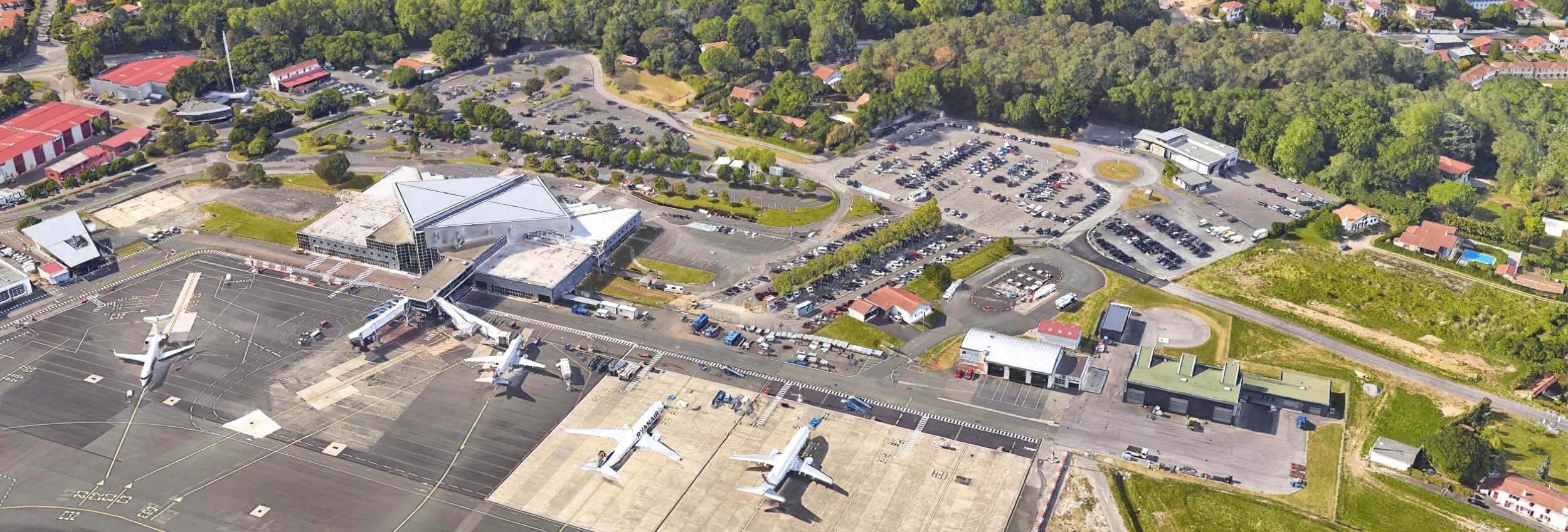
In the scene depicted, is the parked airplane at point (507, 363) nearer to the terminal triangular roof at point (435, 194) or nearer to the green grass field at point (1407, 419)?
the terminal triangular roof at point (435, 194)

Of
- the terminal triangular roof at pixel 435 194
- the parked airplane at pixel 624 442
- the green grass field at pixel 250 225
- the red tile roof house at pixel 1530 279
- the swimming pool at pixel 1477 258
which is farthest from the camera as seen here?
the green grass field at pixel 250 225

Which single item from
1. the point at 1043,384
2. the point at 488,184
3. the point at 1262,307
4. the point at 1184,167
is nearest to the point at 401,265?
the point at 488,184

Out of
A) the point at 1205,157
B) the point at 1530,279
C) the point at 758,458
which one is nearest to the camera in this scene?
the point at 758,458

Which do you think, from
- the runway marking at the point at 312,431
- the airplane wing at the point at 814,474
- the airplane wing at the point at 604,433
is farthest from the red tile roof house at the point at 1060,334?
the runway marking at the point at 312,431

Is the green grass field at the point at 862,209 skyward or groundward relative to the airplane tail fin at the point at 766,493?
groundward

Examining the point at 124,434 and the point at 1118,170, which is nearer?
the point at 124,434

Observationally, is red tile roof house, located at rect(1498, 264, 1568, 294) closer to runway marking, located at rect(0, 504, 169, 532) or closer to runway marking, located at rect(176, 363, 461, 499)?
runway marking, located at rect(176, 363, 461, 499)

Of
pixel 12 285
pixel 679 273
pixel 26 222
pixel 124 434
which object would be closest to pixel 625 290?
pixel 679 273

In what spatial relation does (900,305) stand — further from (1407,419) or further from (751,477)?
(1407,419)
